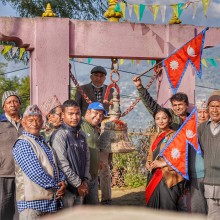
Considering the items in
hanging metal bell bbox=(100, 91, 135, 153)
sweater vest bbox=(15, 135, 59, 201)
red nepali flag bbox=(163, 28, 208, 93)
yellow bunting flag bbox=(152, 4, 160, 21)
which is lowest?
sweater vest bbox=(15, 135, 59, 201)

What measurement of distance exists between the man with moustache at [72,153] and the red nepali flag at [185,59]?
1.67 meters

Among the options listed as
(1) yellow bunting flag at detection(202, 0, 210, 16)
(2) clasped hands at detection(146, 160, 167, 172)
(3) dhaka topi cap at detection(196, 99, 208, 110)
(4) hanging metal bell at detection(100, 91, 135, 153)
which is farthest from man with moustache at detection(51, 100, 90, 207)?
(1) yellow bunting flag at detection(202, 0, 210, 16)

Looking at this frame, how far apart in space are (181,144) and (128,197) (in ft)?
12.0

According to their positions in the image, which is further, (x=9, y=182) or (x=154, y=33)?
(x=154, y=33)

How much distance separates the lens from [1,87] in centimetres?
2031

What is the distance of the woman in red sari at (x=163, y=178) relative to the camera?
563 cm

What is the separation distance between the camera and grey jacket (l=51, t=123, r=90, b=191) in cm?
487

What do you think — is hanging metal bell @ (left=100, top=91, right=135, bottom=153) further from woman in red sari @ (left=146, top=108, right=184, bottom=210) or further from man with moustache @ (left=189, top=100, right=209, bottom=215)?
man with moustache @ (left=189, top=100, right=209, bottom=215)

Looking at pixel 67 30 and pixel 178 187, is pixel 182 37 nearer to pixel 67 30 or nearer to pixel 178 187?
pixel 67 30

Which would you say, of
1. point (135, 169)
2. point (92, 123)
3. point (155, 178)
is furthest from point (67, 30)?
point (135, 169)

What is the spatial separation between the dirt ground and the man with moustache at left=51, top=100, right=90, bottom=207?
3135 mm

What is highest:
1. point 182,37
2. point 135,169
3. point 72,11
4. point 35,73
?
point 72,11

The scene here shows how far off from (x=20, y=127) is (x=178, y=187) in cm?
169

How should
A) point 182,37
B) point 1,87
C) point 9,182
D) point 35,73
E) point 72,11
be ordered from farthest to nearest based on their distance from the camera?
point 1,87
point 72,11
point 182,37
point 35,73
point 9,182
